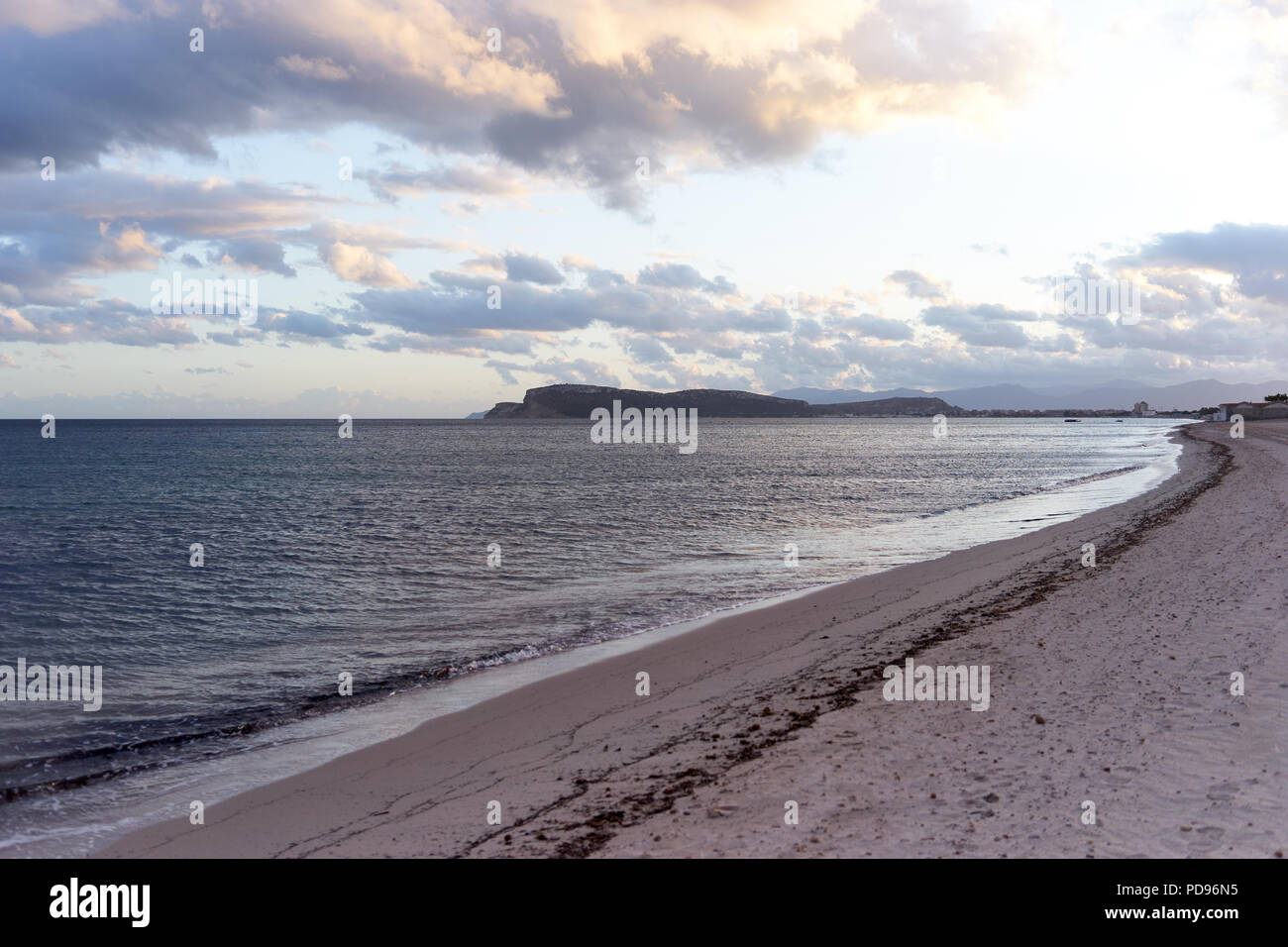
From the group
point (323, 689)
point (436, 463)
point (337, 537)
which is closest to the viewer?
point (323, 689)

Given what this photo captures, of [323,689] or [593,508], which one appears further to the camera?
[593,508]

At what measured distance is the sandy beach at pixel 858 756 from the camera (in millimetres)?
6375

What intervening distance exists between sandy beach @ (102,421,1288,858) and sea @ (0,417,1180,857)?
1.62 meters

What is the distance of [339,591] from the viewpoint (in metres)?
21.8

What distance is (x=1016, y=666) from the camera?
10.8m

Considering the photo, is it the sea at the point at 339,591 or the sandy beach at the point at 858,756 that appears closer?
the sandy beach at the point at 858,756

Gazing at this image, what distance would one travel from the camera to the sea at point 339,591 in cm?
1059

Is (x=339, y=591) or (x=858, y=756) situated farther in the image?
(x=339, y=591)

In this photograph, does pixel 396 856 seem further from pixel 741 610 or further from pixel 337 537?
pixel 337 537

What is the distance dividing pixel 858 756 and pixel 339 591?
1744cm

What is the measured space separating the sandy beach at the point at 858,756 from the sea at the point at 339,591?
63.8 inches

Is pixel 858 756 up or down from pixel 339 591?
up
